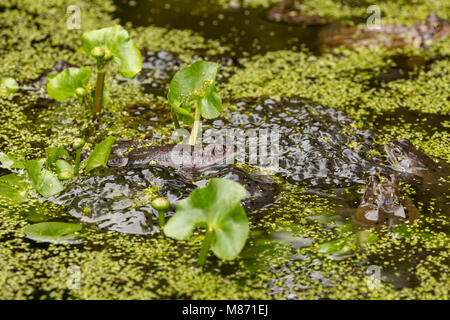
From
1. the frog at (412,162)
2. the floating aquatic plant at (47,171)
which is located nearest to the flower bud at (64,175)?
the floating aquatic plant at (47,171)

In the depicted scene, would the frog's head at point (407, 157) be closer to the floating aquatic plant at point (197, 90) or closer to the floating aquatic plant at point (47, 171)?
the floating aquatic plant at point (197, 90)

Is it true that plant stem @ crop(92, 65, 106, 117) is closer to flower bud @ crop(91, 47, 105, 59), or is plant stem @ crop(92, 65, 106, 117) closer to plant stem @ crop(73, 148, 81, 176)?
flower bud @ crop(91, 47, 105, 59)

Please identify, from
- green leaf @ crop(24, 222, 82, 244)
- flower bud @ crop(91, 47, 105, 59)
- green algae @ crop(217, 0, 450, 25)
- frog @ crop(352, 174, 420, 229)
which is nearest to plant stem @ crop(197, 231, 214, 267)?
green leaf @ crop(24, 222, 82, 244)

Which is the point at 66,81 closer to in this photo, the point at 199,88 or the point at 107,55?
the point at 107,55

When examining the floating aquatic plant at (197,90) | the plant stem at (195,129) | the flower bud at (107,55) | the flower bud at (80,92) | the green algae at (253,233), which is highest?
the flower bud at (107,55)

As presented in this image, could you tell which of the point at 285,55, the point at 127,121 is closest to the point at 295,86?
the point at 285,55
